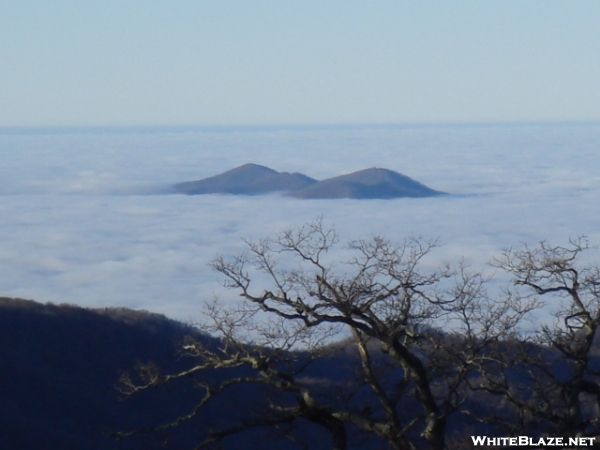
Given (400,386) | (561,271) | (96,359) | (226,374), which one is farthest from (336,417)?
(96,359)

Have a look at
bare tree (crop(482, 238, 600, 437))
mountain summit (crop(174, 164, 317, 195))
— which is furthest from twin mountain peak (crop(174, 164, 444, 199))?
bare tree (crop(482, 238, 600, 437))

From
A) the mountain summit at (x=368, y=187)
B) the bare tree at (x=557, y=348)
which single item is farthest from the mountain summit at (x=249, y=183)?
the bare tree at (x=557, y=348)

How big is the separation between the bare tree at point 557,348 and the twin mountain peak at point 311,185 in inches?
3099

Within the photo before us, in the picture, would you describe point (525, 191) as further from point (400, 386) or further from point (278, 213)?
point (400, 386)

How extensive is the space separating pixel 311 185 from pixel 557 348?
87.9 metres

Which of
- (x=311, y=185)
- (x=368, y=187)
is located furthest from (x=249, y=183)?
(x=368, y=187)

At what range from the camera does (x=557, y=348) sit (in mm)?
6574

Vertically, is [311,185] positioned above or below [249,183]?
above

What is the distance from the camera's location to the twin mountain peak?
88812 mm

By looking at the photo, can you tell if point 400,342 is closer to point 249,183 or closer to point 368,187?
point 368,187

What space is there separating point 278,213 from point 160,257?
1651 centimetres

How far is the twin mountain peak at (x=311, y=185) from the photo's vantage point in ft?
291

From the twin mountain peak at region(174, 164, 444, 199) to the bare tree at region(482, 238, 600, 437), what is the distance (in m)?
78.7

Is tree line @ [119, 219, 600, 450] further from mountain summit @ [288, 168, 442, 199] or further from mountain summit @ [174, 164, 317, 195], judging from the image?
mountain summit @ [174, 164, 317, 195]
